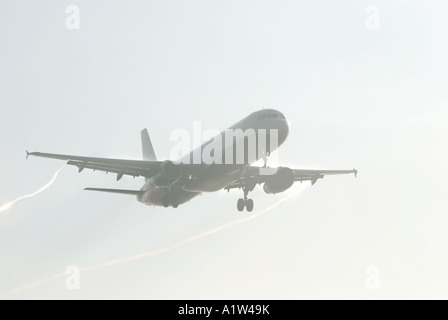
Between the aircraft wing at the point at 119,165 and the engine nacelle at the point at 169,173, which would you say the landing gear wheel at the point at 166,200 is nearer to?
the aircraft wing at the point at 119,165

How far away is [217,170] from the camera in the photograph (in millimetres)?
54406

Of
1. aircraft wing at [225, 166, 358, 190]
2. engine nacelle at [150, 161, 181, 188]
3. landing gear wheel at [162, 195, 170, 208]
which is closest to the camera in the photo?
engine nacelle at [150, 161, 181, 188]

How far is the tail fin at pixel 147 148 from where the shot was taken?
3435 inches

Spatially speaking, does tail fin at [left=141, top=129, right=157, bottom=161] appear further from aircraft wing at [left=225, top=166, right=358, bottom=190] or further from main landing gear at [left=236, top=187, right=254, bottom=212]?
main landing gear at [left=236, top=187, right=254, bottom=212]

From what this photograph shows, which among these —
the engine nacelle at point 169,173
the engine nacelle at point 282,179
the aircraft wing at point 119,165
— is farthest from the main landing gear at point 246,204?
the engine nacelle at point 169,173

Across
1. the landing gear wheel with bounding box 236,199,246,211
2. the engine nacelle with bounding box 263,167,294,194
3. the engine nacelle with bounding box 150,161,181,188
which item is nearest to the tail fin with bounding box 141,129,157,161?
the landing gear wheel with bounding box 236,199,246,211

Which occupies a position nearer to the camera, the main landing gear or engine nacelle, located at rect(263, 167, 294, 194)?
engine nacelle, located at rect(263, 167, 294, 194)

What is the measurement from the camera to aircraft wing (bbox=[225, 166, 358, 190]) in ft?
204

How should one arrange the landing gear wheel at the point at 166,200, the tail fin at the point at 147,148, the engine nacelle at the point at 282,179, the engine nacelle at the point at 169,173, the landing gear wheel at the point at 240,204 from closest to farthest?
the engine nacelle at the point at 169,173, the engine nacelle at the point at 282,179, the landing gear wheel at the point at 166,200, the landing gear wheel at the point at 240,204, the tail fin at the point at 147,148

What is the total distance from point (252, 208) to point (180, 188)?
848 cm
